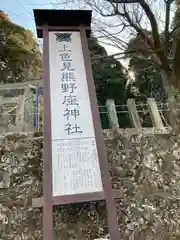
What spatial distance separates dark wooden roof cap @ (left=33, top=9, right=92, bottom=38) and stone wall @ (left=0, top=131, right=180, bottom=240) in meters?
1.61

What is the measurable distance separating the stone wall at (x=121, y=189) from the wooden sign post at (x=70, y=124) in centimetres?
48

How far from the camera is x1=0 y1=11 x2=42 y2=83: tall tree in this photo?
7.36 m

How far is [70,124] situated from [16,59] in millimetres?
5540

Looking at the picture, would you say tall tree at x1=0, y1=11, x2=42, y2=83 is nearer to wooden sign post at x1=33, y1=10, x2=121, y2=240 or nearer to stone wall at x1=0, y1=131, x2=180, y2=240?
wooden sign post at x1=33, y1=10, x2=121, y2=240

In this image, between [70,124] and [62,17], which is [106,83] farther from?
[70,124]

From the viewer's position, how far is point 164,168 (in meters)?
3.25

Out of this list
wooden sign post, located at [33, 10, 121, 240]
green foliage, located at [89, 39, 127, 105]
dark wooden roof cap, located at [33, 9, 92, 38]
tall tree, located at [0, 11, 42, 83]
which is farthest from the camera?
tall tree, located at [0, 11, 42, 83]

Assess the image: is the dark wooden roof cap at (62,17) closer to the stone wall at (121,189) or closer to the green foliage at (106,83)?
the stone wall at (121,189)

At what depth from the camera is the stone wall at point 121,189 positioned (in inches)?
104

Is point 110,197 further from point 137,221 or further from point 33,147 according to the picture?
point 33,147

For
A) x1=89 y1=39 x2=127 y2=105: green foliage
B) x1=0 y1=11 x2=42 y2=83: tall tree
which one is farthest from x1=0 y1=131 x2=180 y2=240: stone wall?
x1=0 y1=11 x2=42 y2=83: tall tree

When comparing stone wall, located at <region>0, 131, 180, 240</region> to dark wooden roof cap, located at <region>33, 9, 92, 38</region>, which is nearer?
stone wall, located at <region>0, 131, 180, 240</region>

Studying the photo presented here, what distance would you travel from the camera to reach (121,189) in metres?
2.91

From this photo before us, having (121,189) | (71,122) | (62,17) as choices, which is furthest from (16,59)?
(121,189)
